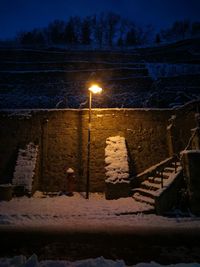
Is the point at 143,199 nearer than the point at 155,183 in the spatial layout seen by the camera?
Yes

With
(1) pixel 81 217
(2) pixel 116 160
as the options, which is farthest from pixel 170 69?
(1) pixel 81 217

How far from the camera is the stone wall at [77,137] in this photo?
476 inches

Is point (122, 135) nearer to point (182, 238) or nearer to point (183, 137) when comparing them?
point (183, 137)

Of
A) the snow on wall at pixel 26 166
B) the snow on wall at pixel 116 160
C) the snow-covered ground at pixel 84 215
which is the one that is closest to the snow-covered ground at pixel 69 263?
the snow-covered ground at pixel 84 215

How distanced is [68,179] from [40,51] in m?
Result: 22.4

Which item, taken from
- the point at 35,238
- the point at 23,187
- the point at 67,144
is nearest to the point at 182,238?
the point at 35,238

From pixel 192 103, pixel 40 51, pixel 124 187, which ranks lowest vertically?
pixel 124 187

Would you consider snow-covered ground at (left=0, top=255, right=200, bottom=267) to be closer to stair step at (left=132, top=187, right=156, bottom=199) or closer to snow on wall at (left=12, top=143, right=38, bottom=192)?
stair step at (left=132, top=187, right=156, bottom=199)

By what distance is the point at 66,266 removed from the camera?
15.1 ft

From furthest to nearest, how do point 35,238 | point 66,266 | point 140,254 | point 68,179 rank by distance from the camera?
1. point 68,179
2. point 35,238
3. point 140,254
4. point 66,266

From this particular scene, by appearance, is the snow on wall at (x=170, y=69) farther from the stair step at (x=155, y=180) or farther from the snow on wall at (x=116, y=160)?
the stair step at (x=155, y=180)

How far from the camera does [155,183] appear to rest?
34.9 feet

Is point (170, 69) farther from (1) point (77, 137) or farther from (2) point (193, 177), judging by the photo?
(2) point (193, 177)

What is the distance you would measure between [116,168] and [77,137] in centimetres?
256
